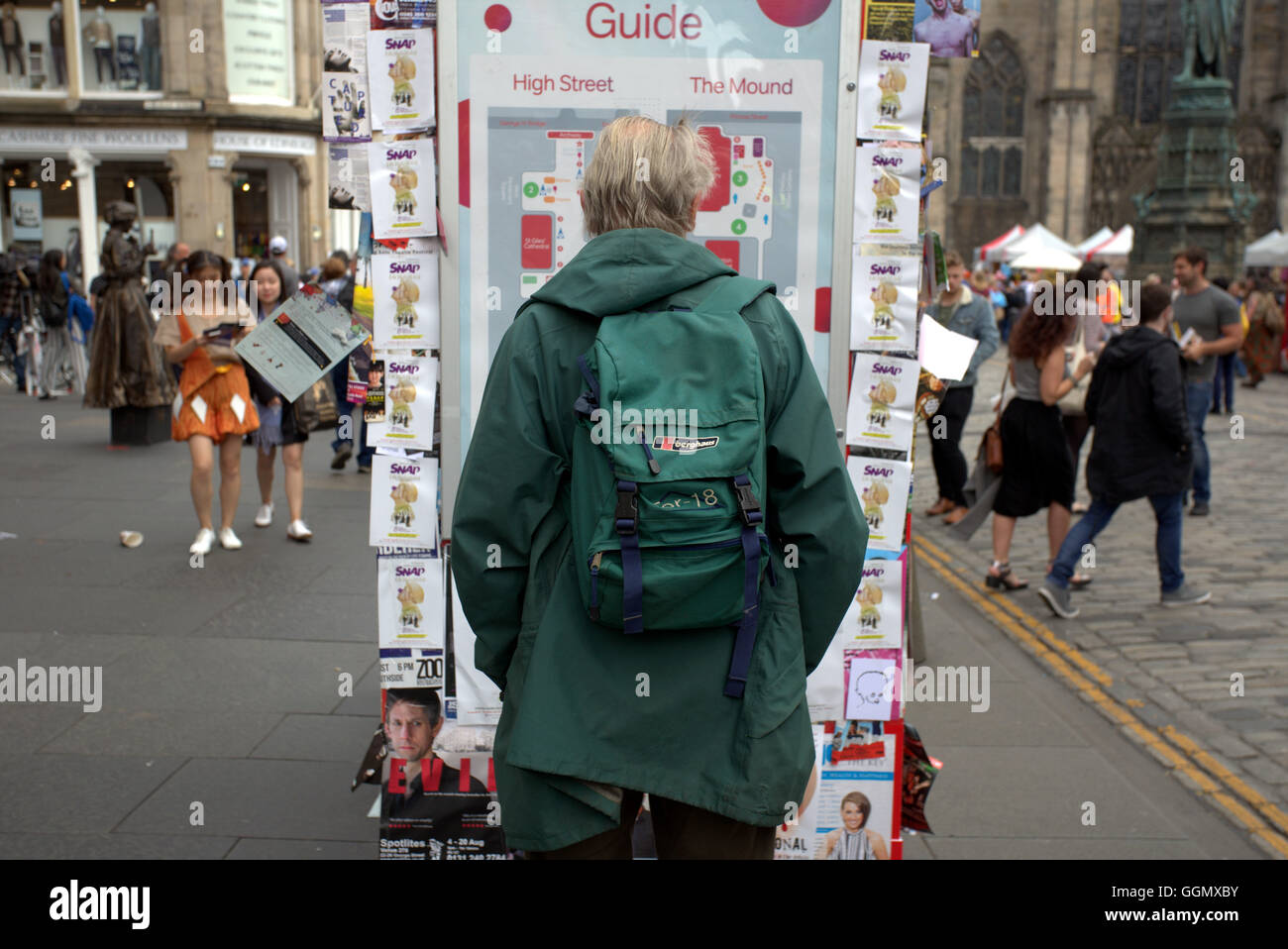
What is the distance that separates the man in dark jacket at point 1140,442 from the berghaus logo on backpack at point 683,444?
18.1 feet

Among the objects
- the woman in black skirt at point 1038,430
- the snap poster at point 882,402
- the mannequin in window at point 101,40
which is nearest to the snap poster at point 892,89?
the snap poster at point 882,402

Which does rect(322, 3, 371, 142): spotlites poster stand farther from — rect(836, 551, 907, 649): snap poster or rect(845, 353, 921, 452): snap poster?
rect(836, 551, 907, 649): snap poster

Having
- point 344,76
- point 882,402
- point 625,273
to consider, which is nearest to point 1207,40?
point 882,402

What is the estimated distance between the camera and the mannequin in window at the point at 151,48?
2939cm

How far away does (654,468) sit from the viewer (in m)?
2.23

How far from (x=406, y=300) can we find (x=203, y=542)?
4.90 meters

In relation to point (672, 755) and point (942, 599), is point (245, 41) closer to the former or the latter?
point (942, 599)

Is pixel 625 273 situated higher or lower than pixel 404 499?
higher

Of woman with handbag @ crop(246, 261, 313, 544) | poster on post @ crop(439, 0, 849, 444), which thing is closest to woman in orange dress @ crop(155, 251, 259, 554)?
woman with handbag @ crop(246, 261, 313, 544)

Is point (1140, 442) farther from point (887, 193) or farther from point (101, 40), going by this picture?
point (101, 40)

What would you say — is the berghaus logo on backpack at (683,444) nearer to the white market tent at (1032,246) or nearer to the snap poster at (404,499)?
the snap poster at (404,499)

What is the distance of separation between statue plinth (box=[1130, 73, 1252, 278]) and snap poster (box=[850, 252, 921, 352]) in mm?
21958

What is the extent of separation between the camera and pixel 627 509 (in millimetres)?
2227

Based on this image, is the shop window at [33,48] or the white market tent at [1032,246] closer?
the white market tent at [1032,246]
